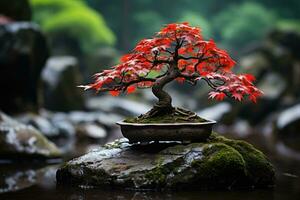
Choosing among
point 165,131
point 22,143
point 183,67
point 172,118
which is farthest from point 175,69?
point 22,143

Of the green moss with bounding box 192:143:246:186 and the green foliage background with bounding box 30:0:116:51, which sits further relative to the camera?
the green foliage background with bounding box 30:0:116:51

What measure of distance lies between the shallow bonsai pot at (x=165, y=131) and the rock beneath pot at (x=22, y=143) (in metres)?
2.75

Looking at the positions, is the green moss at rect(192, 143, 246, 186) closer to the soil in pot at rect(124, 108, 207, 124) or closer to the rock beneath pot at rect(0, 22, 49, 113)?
the soil in pot at rect(124, 108, 207, 124)

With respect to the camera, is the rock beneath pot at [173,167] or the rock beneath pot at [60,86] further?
the rock beneath pot at [60,86]

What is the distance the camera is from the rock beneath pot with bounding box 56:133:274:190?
4.16 meters

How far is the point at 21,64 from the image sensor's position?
32.6 ft

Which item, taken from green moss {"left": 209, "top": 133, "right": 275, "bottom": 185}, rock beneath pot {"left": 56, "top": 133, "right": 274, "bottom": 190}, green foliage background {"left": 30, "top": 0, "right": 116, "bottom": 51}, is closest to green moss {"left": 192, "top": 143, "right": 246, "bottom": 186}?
rock beneath pot {"left": 56, "top": 133, "right": 274, "bottom": 190}

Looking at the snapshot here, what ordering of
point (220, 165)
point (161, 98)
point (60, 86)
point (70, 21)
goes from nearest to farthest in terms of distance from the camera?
A: point (220, 165) < point (161, 98) < point (60, 86) < point (70, 21)

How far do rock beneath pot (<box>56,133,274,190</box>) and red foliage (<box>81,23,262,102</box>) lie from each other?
1.75ft

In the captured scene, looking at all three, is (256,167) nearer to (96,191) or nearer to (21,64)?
(96,191)

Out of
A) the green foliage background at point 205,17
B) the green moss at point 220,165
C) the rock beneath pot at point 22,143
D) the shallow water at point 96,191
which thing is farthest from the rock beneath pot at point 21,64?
the green foliage background at point 205,17

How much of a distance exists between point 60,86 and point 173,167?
1047cm

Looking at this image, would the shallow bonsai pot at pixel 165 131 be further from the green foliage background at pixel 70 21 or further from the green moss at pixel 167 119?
the green foliage background at pixel 70 21

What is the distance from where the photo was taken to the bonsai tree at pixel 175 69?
4.34 m
